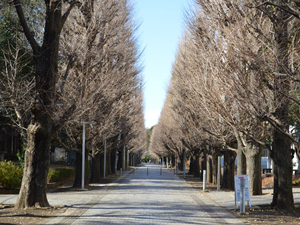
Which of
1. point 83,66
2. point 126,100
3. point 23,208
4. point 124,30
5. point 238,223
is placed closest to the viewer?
point 238,223

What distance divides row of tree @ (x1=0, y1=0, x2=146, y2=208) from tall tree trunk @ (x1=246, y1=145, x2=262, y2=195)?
6.68 m

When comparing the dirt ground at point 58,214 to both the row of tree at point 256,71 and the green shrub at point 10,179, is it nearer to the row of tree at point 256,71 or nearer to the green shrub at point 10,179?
the row of tree at point 256,71

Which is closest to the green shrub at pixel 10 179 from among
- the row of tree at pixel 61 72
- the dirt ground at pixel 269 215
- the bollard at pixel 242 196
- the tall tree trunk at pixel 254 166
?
the row of tree at pixel 61 72

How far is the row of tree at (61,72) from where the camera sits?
1459 centimetres

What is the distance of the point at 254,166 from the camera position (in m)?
19.7

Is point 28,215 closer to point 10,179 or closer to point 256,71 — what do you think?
point 256,71

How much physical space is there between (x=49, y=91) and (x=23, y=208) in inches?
145

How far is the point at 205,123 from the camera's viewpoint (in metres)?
22.6

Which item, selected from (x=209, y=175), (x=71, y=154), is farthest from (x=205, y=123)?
(x=71, y=154)

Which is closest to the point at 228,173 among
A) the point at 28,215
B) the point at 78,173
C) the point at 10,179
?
the point at 78,173

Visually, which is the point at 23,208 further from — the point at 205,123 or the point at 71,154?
the point at 71,154

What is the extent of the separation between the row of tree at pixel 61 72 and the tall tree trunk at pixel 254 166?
21.9ft

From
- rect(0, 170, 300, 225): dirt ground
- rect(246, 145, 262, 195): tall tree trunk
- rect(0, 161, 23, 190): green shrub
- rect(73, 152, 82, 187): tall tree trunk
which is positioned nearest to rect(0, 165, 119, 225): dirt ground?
rect(0, 170, 300, 225): dirt ground

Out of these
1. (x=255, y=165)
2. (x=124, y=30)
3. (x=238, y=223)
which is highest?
(x=124, y=30)
